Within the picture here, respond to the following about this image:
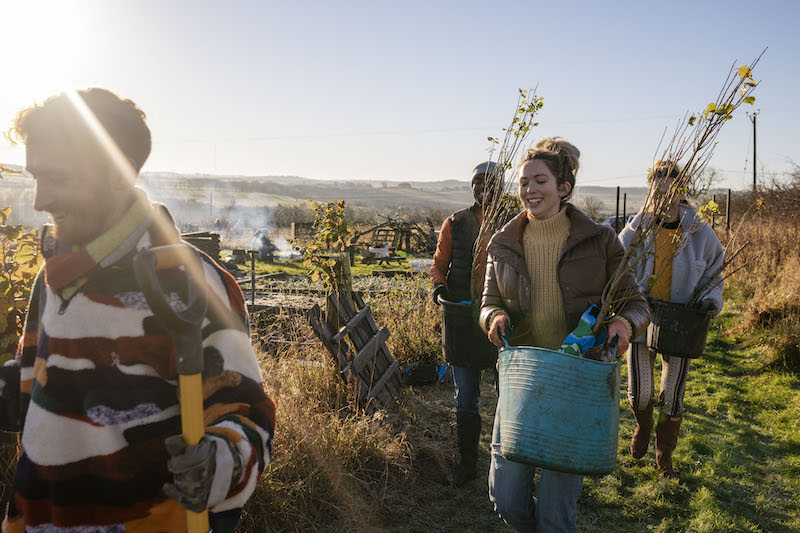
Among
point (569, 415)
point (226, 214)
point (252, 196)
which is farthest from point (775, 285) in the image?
point (252, 196)

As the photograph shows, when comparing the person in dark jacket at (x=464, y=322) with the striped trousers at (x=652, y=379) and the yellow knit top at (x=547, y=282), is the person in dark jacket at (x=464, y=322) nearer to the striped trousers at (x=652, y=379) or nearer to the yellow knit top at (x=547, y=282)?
the striped trousers at (x=652, y=379)

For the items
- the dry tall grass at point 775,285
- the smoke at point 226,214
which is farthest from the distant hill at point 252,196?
the dry tall grass at point 775,285

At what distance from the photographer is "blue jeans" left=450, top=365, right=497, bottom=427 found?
365 cm

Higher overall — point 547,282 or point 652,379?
point 547,282

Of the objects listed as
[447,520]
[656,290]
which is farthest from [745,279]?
[447,520]

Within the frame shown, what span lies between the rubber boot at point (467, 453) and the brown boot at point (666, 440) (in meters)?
1.22

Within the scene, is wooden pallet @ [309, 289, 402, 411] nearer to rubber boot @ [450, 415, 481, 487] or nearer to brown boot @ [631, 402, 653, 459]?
rubber boot @ [450, 415, 481, 487]

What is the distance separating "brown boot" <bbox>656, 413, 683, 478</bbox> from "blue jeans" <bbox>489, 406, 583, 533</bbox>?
1.76 m

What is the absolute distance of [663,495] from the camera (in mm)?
3668

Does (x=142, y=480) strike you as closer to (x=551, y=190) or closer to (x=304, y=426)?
(x=551, y=190)

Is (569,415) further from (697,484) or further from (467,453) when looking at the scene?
(697,484)

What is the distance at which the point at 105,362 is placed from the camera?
4.17 ft

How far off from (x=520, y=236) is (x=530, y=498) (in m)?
1.12

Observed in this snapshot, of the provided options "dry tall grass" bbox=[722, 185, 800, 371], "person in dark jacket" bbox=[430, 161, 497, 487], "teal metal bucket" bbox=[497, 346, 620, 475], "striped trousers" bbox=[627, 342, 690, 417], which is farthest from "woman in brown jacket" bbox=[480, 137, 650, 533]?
"dry tall grass" bbox=[722, 185, 800, 371]
